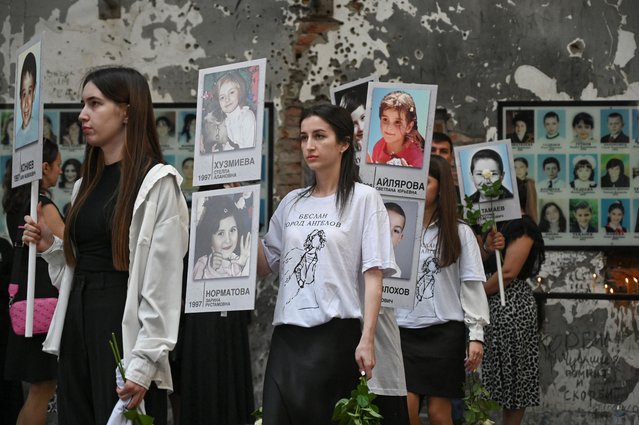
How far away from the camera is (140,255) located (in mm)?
3885

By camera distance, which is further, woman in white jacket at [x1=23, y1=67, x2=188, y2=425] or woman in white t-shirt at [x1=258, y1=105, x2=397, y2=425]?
woman in white t-shirt at [x1=258, y1=105, x2=397, y2=425]

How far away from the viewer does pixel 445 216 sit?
6.28 meters

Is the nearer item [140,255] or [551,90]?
[140,255]

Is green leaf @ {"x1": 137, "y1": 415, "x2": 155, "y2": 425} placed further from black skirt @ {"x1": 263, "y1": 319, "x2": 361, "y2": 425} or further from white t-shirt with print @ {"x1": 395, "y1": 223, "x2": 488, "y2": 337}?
white t-shirt with print @ {"x1": 395, "y1": 223, "x2": 488, "y2": 337}

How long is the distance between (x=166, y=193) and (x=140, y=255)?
0.85ft

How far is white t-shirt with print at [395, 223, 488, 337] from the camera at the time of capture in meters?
6.20

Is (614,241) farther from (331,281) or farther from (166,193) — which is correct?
(166,193)

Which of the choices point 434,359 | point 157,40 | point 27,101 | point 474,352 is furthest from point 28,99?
point 157,40

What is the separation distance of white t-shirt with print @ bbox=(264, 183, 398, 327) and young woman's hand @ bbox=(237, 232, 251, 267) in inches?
5.8

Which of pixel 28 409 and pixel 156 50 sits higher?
pixel 156 50

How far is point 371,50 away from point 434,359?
11.7ft

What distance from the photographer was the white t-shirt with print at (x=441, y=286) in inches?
244

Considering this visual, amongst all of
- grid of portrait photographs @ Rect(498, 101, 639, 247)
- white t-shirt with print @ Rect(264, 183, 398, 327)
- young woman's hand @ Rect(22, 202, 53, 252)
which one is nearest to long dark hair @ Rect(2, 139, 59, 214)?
young woman's hand @ Rect(22, 202, 53, 252)

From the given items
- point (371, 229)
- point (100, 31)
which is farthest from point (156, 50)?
point (371, 229)
